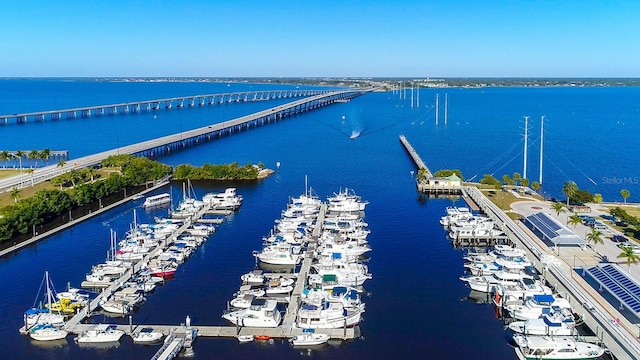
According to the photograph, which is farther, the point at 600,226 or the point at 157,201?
the point at 157,201

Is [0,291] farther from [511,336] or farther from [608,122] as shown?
[608,122]

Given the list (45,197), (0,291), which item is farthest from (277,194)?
(0,291)

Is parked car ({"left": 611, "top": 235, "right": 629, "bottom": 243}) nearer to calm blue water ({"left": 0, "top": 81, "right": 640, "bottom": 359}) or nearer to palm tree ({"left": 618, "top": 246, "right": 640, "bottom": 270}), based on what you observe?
palm tree ({"left": 618, "top": 246, "right": 640, "bottom": 270})

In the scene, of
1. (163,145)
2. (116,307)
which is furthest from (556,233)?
(163,145)

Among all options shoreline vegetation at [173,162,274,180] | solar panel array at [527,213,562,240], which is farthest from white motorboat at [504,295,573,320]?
shoreline vegetation at [173,162,274,180]

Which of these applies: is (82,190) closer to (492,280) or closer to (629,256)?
(492,280)

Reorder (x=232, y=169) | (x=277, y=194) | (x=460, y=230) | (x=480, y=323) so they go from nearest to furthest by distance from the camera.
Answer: (x=480, y=323), (x=460, y=230), (x=277, y=194), (x=232, y=169)
